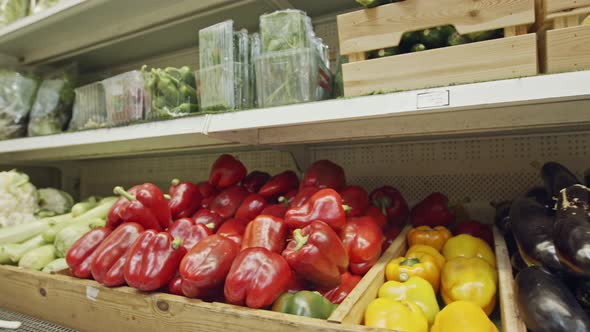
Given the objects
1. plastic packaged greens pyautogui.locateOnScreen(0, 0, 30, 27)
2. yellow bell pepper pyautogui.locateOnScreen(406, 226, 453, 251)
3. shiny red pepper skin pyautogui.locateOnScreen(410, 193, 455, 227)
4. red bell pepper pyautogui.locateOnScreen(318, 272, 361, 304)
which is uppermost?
plastic packaged greens pyautogui.locateOnScreen(0, 0, 30, 27)

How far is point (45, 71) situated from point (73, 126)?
63cm

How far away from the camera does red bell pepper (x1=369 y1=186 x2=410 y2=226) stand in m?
1.35

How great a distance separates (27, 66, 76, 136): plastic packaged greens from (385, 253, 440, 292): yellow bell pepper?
1.66 metres

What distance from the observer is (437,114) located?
118cm

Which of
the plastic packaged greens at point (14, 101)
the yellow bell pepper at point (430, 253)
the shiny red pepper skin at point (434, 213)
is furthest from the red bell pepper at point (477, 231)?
the plastic packaged greens at point (14, 101)

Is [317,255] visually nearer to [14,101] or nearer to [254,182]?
[254,182]

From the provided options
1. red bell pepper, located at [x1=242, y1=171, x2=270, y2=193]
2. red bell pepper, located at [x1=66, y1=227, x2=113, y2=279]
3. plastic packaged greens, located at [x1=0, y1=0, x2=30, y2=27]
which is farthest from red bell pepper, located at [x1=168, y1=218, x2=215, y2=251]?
plastic packaged greens, located at [x1=0, y1=0, x2=30, y2=27]

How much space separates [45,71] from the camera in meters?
2.15

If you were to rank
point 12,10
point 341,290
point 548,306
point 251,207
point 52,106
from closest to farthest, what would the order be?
point 548,306
point 341,290
point 251,207
point 52,106
point 12,10

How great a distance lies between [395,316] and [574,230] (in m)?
0.38

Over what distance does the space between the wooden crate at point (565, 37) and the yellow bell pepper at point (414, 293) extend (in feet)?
1.83

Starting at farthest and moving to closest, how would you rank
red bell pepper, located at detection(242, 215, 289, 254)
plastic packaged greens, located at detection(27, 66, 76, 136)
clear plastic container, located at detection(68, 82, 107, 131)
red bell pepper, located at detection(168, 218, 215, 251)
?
plastic packaged greens, located at detection(27, 66, 76, 136) → clear plastic container, located at detection(68, 82, 107, 131) → red bell pepper, located at detection(168, 218, 215, 251) → red bell pepper, located at detection(242, 215, 289, 254)

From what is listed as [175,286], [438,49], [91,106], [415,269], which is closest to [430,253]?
[415,269]

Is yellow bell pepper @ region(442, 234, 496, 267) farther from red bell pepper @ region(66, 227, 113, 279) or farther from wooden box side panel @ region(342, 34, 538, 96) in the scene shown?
red bell pepper @ region(66, 227, 113, 279)
